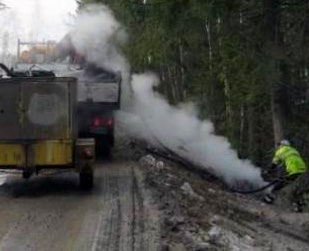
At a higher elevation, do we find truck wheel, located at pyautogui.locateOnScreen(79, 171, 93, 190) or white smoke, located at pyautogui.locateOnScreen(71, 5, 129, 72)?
white smoke, located at pyautogui.locateOnScreen(71, 5, 129, 72)

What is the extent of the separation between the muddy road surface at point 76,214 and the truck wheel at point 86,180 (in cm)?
14

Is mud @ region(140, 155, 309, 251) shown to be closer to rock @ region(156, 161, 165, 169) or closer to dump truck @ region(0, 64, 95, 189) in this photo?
rock @ region(156, 161, 165, 169)

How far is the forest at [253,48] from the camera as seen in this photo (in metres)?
16.7

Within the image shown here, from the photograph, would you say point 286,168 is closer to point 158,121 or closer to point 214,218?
point 214,218

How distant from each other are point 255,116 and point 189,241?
51.2 feet

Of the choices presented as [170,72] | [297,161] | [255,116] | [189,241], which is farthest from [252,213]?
[170,72]

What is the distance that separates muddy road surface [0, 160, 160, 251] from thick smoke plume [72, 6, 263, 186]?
14.1 feet

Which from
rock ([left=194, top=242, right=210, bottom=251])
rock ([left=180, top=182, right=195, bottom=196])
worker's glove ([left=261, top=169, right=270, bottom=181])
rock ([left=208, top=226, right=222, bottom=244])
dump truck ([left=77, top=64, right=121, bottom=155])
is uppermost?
dump truck ([left=77, top=64, right=121, bottom=155])

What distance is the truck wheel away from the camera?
12727 mm

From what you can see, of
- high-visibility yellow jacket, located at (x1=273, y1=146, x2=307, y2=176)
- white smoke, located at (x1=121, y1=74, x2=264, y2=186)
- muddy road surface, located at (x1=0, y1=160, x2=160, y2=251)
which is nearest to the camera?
muddy road surface, located at (x1=0, y1=160, x2=160, y2=251)

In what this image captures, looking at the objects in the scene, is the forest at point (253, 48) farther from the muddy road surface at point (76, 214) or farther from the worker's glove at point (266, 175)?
the muddy road surface at point (76, 214)

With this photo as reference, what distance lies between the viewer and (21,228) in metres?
9.78

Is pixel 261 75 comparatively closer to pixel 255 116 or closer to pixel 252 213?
pixel 252 213

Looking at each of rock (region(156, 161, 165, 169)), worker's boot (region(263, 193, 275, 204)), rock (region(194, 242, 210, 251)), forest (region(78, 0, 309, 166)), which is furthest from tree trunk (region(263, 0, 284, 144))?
rock (region(194, 242, 210, 251))
